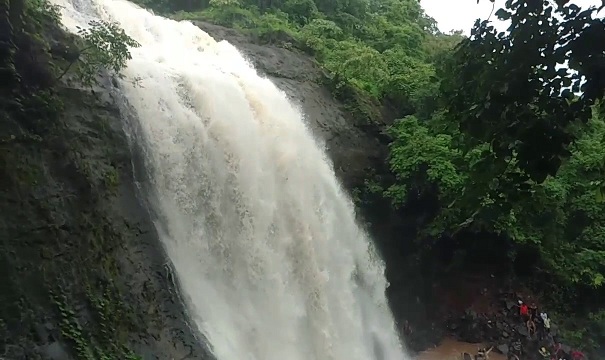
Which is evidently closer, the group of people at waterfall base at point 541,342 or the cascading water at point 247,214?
the cascading water at point 247,214

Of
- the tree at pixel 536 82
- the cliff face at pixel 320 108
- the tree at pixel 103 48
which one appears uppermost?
the tree at pixel 536 82

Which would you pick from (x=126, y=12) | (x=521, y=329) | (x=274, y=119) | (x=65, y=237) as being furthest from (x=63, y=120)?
(x=521, y=329)

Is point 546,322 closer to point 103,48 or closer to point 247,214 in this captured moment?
point 247,214

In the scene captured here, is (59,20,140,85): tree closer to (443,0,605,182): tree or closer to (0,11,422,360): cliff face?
(0,11,422,360): cliff face

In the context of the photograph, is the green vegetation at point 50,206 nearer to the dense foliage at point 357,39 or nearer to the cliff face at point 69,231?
the cliff face at point 69,231

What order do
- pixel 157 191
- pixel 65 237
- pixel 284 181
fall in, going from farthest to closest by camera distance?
pixel 284 181, pixel 157 191, pixel 65 237

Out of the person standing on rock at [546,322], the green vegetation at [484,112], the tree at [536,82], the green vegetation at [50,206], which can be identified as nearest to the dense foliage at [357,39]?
the green vegetation at [484,112]

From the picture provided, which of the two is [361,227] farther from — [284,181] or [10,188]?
[10,188]

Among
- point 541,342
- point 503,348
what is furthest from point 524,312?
point 503,348
